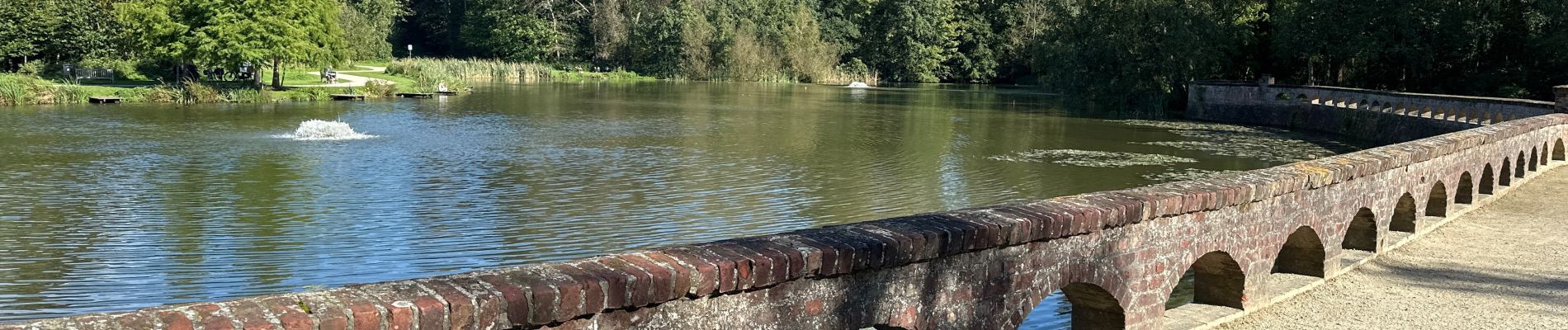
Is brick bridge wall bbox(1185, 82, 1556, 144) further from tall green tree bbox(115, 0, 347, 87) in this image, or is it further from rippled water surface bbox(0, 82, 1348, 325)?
tall green tree bbox(115, 0, 347, 87)

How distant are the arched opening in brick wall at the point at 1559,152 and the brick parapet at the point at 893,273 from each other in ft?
43.3

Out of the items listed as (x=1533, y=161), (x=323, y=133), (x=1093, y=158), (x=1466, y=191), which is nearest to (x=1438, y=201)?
(x=1466, y=191)

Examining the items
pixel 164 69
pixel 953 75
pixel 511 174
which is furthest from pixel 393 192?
pixel 953 75

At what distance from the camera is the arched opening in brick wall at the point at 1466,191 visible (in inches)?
566

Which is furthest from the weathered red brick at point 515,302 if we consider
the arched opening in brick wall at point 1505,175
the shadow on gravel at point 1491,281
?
the arched opening in brick wall at point 1505,175

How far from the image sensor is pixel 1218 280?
8.73 meters

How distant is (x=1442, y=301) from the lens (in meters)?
9.21

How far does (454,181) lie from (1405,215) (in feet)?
41.6

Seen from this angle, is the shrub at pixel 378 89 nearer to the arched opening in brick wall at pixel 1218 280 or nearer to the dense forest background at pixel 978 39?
the dense forest background at pixel 978 39

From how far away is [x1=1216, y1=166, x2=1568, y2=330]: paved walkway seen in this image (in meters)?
8.59

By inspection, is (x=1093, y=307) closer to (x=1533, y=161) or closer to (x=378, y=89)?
(x=1533, y=161)

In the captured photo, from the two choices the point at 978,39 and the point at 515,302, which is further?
the point at 978,39

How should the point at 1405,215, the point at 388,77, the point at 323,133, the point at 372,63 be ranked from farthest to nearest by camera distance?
the point at 372,63, the point at 388,77, the point at 323,133, the point at 1405,215

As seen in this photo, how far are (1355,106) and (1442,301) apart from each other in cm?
2338
